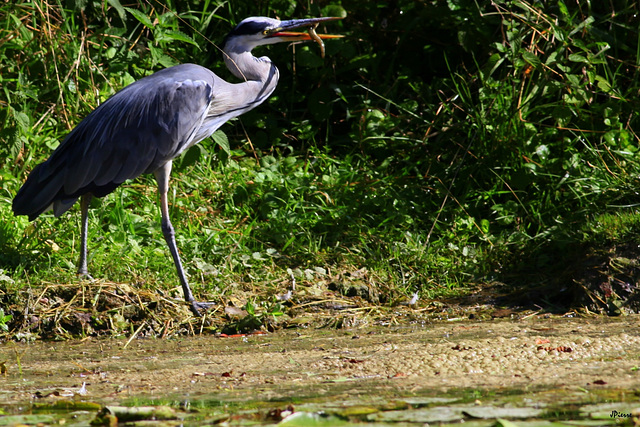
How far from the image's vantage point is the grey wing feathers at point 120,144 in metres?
4.65

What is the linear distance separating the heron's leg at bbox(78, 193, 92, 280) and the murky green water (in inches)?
24.1

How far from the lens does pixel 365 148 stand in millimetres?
6215

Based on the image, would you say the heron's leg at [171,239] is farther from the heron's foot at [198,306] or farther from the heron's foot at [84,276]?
the heron's foot at [84,276]

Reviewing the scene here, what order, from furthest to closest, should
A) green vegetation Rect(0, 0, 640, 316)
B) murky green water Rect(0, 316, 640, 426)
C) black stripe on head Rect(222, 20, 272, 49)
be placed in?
black stripe on head Rect(222, 20, 272, 49) → green vegetation Rect(0, 0, 640, 316) → murky green water Rect(0, 316, 640, 426)

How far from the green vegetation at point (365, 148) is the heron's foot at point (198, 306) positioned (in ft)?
0.71

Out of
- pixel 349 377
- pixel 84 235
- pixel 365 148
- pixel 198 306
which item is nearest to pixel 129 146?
pixel 84 235

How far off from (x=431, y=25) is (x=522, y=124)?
59.9 inches

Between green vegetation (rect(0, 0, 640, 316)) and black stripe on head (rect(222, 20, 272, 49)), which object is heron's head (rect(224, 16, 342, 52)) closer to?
black stripe on head (rect(222, 20, 272, 49))

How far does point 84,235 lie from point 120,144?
0.56 metres

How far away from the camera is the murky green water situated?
2.30m

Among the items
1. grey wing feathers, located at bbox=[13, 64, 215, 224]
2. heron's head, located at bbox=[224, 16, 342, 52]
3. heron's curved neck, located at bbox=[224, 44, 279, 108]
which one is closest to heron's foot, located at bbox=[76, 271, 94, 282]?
grey wing feathers, located at bbox=[13, 64, 215, 224]

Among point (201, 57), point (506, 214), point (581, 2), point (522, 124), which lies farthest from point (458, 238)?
point (201, 57)

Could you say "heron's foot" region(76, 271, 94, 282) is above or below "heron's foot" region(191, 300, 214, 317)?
above

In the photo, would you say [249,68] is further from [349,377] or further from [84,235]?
[349,377]
